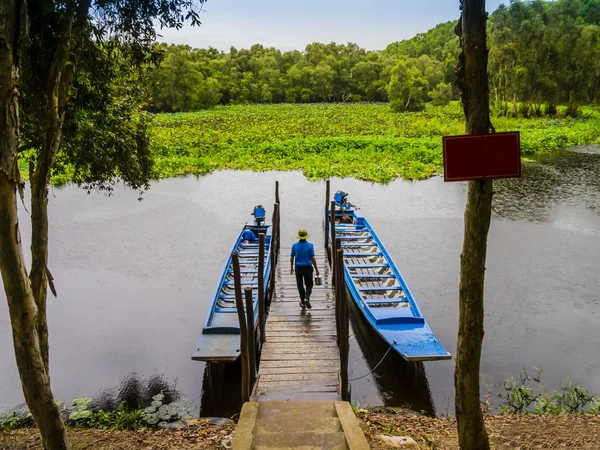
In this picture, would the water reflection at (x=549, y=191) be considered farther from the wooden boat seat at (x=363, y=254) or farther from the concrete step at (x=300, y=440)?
the concrete step at (x=300, y=440)

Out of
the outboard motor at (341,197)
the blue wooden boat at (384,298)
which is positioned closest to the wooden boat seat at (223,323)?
the blue wooden boat at (384,298)

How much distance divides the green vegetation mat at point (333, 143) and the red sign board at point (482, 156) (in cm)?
1774

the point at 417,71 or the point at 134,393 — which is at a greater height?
the point at 417,71

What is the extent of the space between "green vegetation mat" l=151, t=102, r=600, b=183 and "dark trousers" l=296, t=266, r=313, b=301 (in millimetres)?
13003

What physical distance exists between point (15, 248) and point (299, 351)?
4639 millimetres

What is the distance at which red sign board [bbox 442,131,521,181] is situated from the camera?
3576mm

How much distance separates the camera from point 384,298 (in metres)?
9.98

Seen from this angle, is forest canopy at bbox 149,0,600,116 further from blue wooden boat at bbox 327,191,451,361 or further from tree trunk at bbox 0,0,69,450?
tree trunk at bbox 0,0,69,450

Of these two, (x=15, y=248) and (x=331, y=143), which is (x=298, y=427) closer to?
(x=15, y=248)

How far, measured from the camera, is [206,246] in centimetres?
1559

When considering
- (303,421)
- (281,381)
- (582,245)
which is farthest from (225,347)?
(582,245)

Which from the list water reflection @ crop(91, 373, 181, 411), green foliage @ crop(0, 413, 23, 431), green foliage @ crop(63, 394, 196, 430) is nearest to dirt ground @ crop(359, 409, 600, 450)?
green foliage @ crop(63, 394, 196, 430)

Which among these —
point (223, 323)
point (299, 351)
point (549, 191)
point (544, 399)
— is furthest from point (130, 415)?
point (549, 191)

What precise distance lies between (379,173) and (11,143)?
22223 millimetres
